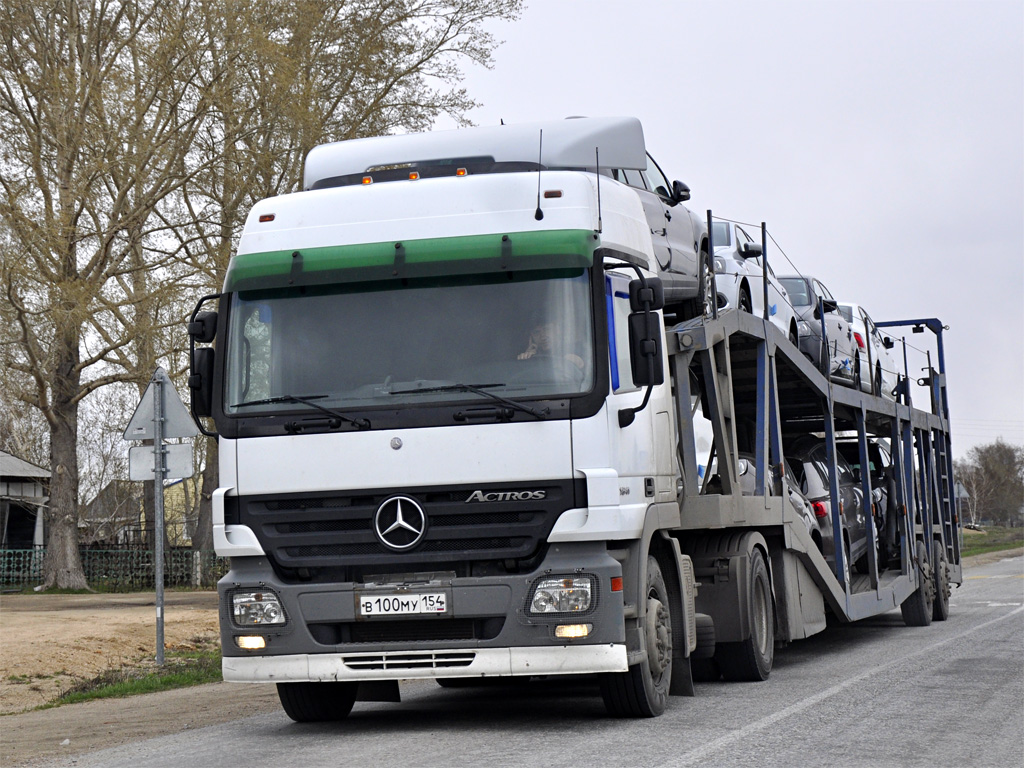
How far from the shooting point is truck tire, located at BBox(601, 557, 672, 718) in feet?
26.3

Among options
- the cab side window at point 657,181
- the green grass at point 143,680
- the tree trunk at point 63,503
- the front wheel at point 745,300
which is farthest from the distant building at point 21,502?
the cab side window at point 657,181

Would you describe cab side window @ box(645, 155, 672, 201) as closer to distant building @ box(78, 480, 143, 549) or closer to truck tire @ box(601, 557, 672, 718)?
truck tire @ box(601, 557, 672, 718)

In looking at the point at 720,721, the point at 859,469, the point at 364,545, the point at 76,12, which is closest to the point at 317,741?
the point at 364,545

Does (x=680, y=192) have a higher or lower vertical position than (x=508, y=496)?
higher

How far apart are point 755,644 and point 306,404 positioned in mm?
4408

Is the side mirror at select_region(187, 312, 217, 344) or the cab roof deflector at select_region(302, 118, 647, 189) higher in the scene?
the cab roof deflector at select_region(302, 118, 647, 189)

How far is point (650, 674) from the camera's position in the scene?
321 inches

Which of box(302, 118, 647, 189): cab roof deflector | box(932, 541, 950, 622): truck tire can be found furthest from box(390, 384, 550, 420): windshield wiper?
box(932, 541, 950, 622): truck tire

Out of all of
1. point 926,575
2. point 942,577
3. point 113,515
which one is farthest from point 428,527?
point 113,515

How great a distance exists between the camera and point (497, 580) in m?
7.54

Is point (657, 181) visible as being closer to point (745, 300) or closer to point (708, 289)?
point (708, 289)

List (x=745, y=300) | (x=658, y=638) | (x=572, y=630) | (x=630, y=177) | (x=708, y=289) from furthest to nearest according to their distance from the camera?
(x=745, y=300) → (x=708, y=289) → (x=630, y=177) → (x=658, y=638) → (x=572, y=630)

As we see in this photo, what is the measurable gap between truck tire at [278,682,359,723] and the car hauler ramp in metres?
2.53

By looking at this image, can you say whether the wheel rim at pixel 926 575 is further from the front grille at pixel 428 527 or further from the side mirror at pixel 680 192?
the front grille at pixel 428 527
